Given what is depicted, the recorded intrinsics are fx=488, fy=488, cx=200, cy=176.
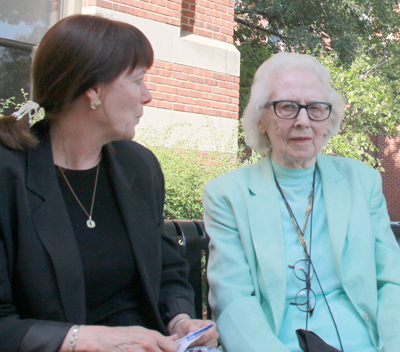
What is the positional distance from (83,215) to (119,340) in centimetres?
52

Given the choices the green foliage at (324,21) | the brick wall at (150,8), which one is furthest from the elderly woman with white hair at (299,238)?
the green foliage at (324,21)

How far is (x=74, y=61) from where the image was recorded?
72.2 inches

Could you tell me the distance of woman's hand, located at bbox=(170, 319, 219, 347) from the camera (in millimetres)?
1947

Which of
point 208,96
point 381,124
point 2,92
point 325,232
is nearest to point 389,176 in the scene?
point 381,124

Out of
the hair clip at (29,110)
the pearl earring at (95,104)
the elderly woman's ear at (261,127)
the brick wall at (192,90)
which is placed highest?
the brick wall at (192,90)

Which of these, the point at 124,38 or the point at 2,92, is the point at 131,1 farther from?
the point at 124,38

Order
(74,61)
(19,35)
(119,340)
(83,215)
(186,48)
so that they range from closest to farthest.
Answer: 1. (119,340)
2. (74,61)
3. (83,215)
4. (19,35)
5. (186,48)

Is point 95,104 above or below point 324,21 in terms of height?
below

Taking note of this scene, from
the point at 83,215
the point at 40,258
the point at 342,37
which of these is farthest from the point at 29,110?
the point at 342,37

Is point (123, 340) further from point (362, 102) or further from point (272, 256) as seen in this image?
point (362, 102)

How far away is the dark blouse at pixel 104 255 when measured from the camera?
1871 millimetres

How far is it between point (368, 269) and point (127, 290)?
1.09 m

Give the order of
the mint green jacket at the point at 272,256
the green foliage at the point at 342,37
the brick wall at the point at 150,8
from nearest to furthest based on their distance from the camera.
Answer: the mint green jacket at the point at 272,256
the brick wall at the point at 150,8
the green foliage at the point at 342,37

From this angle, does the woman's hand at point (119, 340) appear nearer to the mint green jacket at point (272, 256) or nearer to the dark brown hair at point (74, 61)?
the mint green jacket at point (272, 256)
